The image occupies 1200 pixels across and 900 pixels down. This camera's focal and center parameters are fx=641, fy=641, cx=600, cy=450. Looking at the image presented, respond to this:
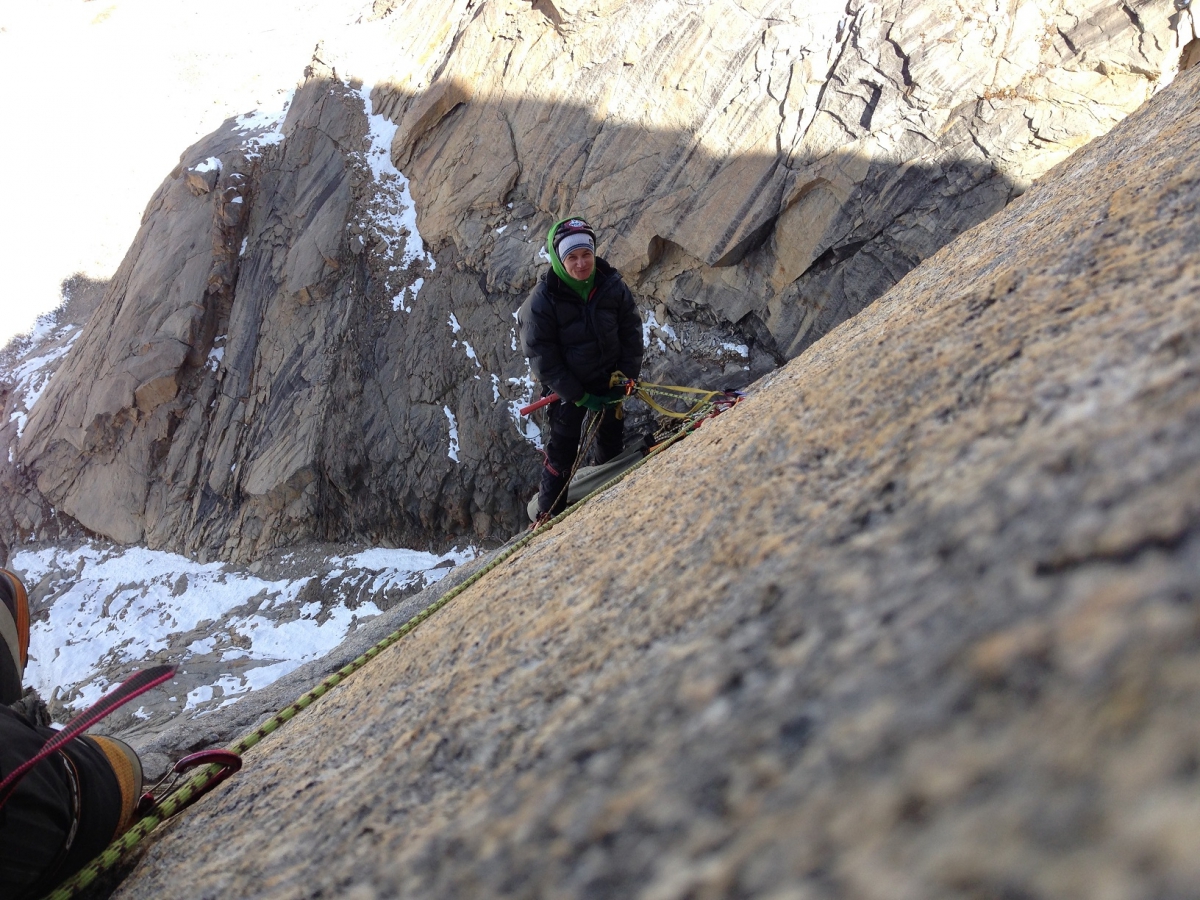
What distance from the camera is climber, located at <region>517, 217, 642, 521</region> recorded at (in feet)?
13.7

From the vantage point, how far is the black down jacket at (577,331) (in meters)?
4.37

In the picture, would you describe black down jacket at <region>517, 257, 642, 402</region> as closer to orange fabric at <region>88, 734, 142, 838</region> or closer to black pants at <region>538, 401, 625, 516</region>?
black pants at <region>538, 401, 625, 516</region>

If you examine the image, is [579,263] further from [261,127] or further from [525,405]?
[261,127]

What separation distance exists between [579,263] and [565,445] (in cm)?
159

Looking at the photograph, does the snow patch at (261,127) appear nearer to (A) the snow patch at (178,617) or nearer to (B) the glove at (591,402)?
(A) the snow patch at (178,617)

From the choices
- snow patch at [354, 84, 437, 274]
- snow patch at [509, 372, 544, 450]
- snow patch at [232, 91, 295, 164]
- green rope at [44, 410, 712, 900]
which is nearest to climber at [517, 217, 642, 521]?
green rope at [44, 410, 712, 900]

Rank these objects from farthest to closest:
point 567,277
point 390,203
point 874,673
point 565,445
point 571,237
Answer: point 390,203, point 565,445, point 567,277, point 571,237, point 874,673

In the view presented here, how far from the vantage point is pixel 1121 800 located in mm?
531

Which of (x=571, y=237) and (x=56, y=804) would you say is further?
(x=571, y=237)

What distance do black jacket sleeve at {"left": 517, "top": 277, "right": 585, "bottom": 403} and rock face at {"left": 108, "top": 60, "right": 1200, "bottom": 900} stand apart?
9.38 ft

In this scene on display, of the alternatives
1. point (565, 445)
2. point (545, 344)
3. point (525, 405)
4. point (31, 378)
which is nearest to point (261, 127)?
point (31, 378)

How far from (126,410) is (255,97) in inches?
330

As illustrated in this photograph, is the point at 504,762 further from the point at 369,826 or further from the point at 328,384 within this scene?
the point at 328,384

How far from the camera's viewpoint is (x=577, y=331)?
450cm
